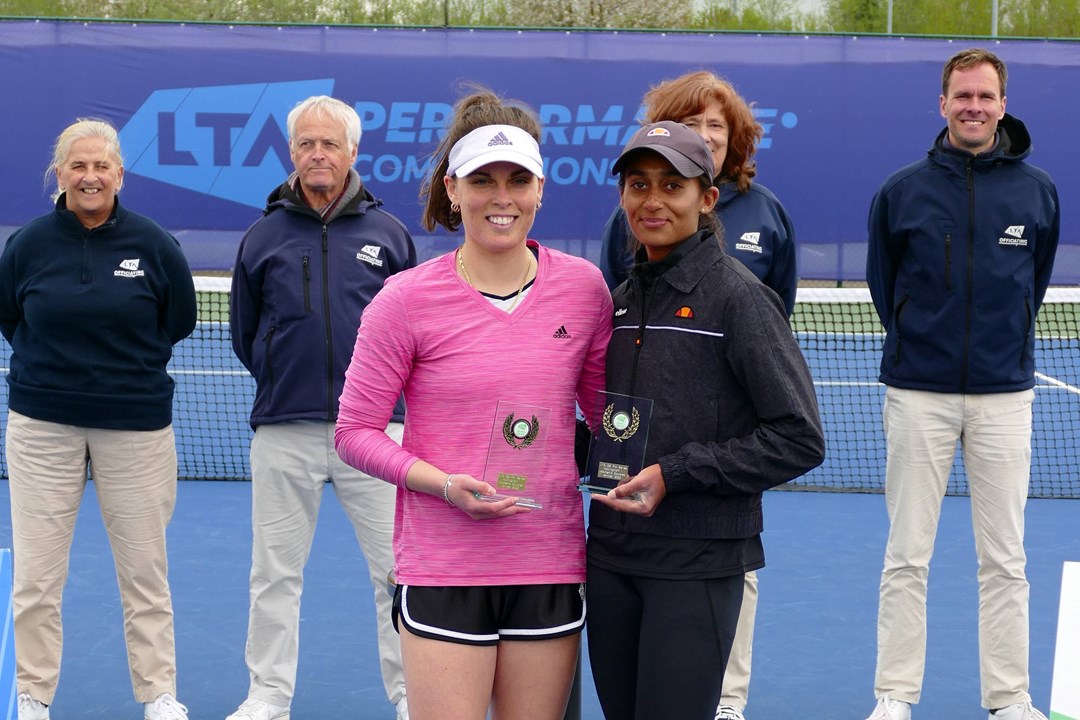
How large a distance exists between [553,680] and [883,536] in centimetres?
439

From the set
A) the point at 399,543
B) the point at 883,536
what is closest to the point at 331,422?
the point at 399,543

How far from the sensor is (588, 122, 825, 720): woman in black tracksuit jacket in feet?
8.40

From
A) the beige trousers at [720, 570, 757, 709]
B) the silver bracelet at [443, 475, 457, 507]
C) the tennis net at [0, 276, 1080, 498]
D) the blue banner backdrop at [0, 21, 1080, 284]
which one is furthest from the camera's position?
the blue banner backdrop at [0, 21, 1080, 284]

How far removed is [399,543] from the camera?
2691 millimetres

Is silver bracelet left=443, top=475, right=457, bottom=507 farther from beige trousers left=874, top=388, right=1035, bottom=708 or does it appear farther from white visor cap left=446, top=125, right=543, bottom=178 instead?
beige trousers left=874, top=388, right=1035, bottom=708

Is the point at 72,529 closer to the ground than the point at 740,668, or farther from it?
farther from it

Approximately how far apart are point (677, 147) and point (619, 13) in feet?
55.7

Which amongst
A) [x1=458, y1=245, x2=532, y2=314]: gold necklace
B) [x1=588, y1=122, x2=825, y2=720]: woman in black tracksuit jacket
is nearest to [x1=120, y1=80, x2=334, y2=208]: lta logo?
[x1=458, y1=245, x2=532, y2=314]: gold necklace

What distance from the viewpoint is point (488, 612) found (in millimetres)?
2615

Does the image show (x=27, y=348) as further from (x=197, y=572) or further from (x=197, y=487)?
(x=197, y=487)

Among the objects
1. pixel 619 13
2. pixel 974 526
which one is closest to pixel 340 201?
pixel 974 526

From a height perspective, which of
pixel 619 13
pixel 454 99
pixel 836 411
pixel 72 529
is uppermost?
pixel 619 13

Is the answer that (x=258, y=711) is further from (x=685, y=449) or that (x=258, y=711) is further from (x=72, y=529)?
(x=685, y=449)

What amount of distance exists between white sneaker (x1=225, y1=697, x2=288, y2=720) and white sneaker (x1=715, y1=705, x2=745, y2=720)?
4.60 ft
